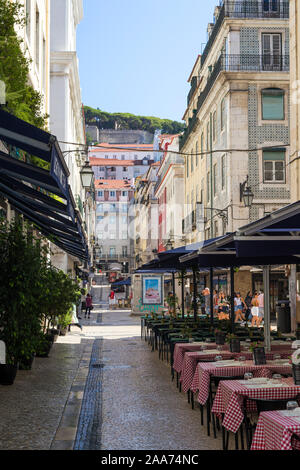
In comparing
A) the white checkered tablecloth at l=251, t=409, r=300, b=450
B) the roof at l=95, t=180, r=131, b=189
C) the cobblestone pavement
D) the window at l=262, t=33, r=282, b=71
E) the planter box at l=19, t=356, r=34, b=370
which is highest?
the roof at l=95, t=180, r=131, b=189

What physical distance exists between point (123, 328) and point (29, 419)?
20629 mm

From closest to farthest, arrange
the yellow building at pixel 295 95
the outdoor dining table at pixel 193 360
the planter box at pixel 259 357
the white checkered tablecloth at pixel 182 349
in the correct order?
the planter box at pixel 259 357, the outdoor dining table at pixel 193 360, the white checkered tablecloth at pixel 182 349, the yellow building at pixel 295 95

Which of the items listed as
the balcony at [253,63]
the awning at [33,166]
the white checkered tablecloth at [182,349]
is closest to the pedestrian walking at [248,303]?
the balcony at [253,63]

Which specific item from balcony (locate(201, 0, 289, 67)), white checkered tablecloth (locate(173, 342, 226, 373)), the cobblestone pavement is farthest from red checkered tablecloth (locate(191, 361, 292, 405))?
balcony (locate(201, 0, 289, 67))

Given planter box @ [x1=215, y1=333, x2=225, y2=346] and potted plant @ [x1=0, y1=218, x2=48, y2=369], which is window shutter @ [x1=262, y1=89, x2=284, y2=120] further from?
potted plant @ [x1=0, y1=218, x2=48, y2=369]

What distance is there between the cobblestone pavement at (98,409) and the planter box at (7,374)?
0.53 ft

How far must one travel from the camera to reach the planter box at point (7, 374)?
1109 cm

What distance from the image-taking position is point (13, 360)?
10797mm

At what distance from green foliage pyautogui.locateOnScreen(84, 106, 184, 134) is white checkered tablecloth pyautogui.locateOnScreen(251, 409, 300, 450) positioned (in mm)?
175148

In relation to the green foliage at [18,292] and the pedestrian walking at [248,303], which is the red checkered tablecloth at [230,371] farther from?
the pedestrian walking at [248,303]

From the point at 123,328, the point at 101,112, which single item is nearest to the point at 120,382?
the point at 123,328

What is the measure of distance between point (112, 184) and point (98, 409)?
4925 inches

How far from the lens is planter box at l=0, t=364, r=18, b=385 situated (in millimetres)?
11086
